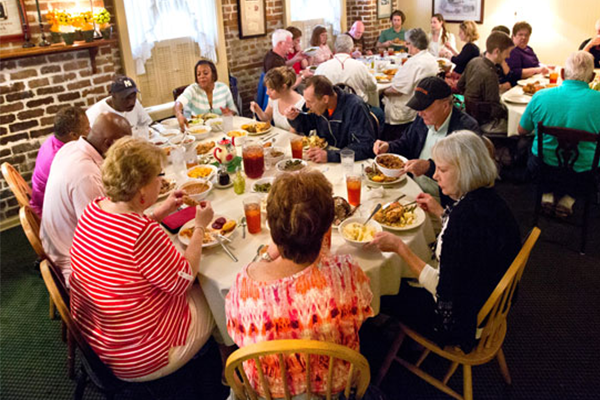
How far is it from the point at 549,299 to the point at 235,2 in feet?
15.5

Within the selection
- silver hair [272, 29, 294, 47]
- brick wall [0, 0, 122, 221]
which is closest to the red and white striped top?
brick wall [0, 0, 122, 221]

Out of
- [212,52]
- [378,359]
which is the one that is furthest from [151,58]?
[378,359]

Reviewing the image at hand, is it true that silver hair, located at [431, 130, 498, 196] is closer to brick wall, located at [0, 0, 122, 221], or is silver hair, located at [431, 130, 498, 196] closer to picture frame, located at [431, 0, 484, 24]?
brick wall, located at [0, 0, 122, 221]

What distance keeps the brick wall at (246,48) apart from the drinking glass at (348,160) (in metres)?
3.70

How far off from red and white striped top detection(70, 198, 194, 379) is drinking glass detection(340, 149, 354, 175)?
1201 millimetres

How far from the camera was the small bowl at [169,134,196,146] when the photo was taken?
3330mm

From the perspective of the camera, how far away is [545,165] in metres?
3.36

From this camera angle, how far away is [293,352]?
1281 millimetres

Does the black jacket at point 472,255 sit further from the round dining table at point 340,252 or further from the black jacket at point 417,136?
the black jacket at point 417,136

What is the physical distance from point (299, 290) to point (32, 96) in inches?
143

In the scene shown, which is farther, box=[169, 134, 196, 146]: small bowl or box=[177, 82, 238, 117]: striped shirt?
box=[177, 82, 238, 117]: striped shirt

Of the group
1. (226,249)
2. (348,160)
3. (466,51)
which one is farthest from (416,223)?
(466,51)

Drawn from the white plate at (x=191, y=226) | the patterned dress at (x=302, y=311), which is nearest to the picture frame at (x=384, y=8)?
the white plate at (x=191, y=226)

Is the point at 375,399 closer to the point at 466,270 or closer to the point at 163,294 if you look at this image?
the point at 466,270
